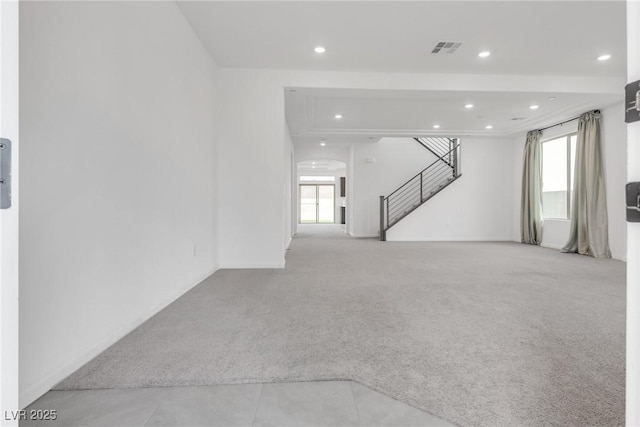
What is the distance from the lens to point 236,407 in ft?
4.29

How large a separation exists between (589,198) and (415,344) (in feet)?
18.7

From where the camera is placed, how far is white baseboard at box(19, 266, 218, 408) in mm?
1333

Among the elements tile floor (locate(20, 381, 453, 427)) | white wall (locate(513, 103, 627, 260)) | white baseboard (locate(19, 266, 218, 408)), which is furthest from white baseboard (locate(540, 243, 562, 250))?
white baseboard (locate(19, 266, 218, 408))

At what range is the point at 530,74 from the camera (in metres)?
4.45

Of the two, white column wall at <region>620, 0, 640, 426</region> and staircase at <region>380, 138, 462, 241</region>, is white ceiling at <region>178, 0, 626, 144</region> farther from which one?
staircase at <region>380, 138, 462, 241</region>

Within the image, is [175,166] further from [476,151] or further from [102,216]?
[476,151]

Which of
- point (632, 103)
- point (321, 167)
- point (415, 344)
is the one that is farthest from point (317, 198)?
point (632, 103)

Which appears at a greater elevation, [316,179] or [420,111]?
[420,111]

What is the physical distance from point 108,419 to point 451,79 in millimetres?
5057

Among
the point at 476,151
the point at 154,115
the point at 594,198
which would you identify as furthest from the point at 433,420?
the point at 476,151

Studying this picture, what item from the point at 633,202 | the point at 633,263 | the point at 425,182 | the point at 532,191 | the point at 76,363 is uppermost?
the point at 425,182

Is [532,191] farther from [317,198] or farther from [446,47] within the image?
[317,198]

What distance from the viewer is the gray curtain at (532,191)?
6.95 metres

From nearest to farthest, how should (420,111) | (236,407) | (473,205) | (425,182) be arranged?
(236,407), (420,111), (473,205), (425,182)
